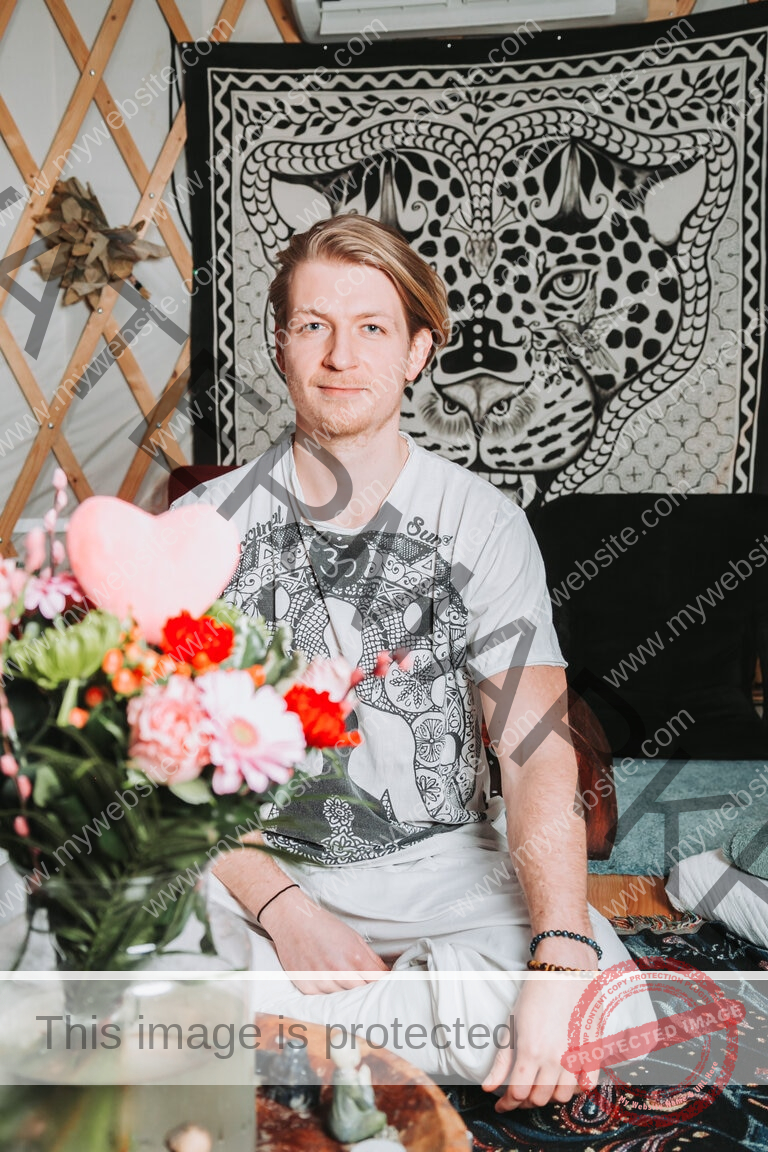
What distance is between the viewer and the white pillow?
132 cm

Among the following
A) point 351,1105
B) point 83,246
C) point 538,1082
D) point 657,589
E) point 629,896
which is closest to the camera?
point 351,1105

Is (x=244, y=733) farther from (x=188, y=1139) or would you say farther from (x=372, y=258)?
(x=372, y=258)

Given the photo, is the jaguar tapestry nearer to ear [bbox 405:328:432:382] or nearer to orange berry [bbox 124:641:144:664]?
ear [bbox 405:328:432:382]

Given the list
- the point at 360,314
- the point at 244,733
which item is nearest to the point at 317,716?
the point at 244,733

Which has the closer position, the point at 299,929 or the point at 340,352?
the point at 299,929

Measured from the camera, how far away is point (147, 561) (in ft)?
1.65

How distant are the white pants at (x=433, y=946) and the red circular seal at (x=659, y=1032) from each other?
41 mm

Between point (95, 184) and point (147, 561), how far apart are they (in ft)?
7.09

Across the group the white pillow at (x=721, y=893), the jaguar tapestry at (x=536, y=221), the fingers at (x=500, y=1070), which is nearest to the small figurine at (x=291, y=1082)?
the fingers at (x=500, y=1070)

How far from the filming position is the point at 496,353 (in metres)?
2.31

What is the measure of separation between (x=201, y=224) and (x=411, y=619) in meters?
1.64

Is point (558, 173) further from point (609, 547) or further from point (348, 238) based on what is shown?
point (348, 238)

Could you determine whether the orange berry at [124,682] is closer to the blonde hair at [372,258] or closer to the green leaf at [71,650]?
the green leaf at [71,650]

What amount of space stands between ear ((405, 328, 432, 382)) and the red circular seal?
0.63 meters
